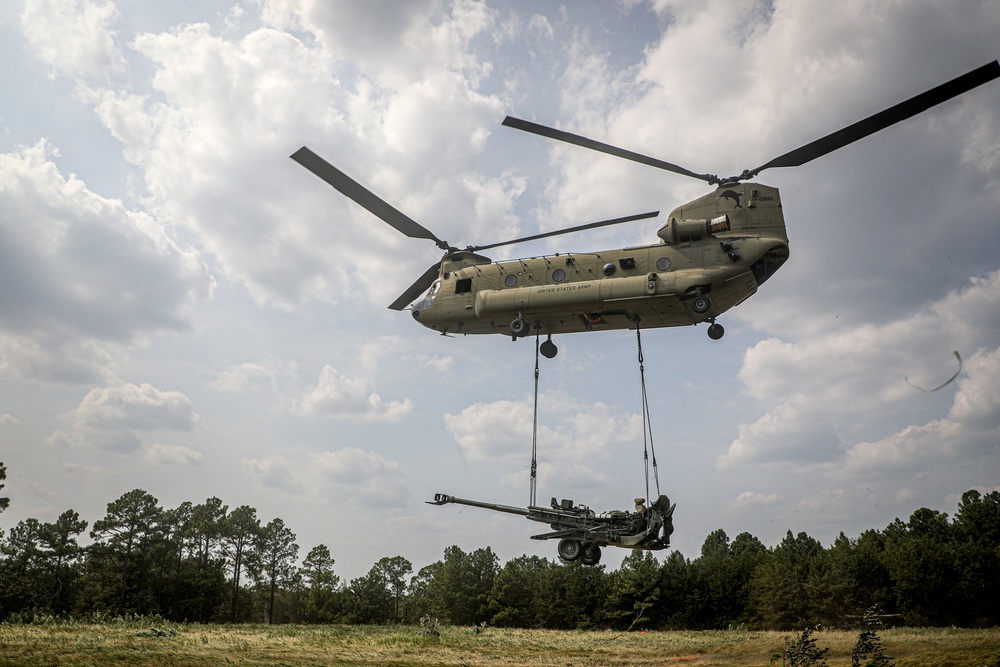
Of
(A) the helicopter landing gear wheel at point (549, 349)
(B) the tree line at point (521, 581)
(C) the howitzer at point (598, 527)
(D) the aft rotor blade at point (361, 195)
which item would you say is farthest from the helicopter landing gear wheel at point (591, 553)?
(B) the tree line at point (521, 581)

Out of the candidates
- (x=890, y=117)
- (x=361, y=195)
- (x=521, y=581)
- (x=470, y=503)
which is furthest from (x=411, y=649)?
(x=521, y=581)

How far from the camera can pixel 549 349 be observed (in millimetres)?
23859

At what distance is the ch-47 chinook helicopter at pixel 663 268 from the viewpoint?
19750mm

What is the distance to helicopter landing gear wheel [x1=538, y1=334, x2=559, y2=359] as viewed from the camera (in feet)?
78.0

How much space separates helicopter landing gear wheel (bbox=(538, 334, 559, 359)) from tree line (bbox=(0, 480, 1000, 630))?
34562mm

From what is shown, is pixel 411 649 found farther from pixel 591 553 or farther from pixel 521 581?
pixel 521 581

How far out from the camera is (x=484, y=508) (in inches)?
852

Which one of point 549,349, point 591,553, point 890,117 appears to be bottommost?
point 591,553

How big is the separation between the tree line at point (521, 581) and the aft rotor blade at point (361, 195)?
34961 millimetres

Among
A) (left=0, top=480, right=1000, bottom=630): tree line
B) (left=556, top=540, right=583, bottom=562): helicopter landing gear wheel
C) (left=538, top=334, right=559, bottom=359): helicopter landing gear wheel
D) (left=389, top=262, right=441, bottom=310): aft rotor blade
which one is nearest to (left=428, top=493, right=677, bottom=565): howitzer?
(left=556, top=540, right=583, bottom=562): helicopter landing gear wheel

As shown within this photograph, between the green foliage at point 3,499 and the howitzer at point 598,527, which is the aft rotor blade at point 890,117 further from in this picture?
the green foliage at point 3,499

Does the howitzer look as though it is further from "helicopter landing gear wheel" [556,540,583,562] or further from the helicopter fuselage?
the helicopter fuselage

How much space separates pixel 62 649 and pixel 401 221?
16794 millimetres

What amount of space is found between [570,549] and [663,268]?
8.25m
